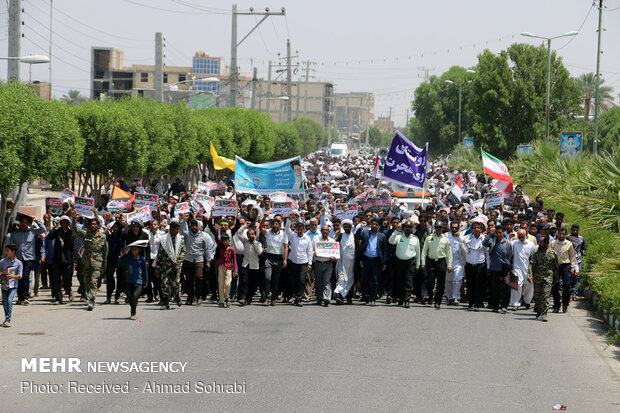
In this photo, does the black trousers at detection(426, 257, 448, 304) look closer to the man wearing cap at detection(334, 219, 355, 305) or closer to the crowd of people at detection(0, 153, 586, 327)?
the crowd of people at detection(0, 153, 586, 327)

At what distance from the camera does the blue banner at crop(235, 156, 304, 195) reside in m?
20.2

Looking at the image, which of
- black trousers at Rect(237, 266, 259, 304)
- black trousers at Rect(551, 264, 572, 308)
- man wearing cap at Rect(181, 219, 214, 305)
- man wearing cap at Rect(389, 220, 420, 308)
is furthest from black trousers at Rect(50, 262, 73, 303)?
black trousers at Rect(551, 264, 572, 308)

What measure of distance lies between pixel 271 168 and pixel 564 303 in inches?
285

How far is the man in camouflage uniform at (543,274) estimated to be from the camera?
15.0 meters

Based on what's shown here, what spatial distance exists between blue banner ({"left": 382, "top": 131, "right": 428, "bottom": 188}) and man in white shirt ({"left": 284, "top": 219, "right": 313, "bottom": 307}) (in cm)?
501

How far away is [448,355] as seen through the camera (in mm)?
11547

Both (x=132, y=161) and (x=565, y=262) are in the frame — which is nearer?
(x=565, y=262)

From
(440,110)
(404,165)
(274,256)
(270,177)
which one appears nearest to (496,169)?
(404,165)

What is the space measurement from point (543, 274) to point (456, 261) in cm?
181

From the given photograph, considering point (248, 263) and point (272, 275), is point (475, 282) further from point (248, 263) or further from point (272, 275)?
point (248, 263)

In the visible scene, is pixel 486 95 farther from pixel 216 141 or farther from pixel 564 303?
pixel 564 303

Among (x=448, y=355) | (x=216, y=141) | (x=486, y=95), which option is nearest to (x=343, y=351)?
(x=448, y=355)

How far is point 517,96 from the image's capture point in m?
59.0

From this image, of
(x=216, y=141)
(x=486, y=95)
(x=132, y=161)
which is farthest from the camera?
(x=486, y=95)
